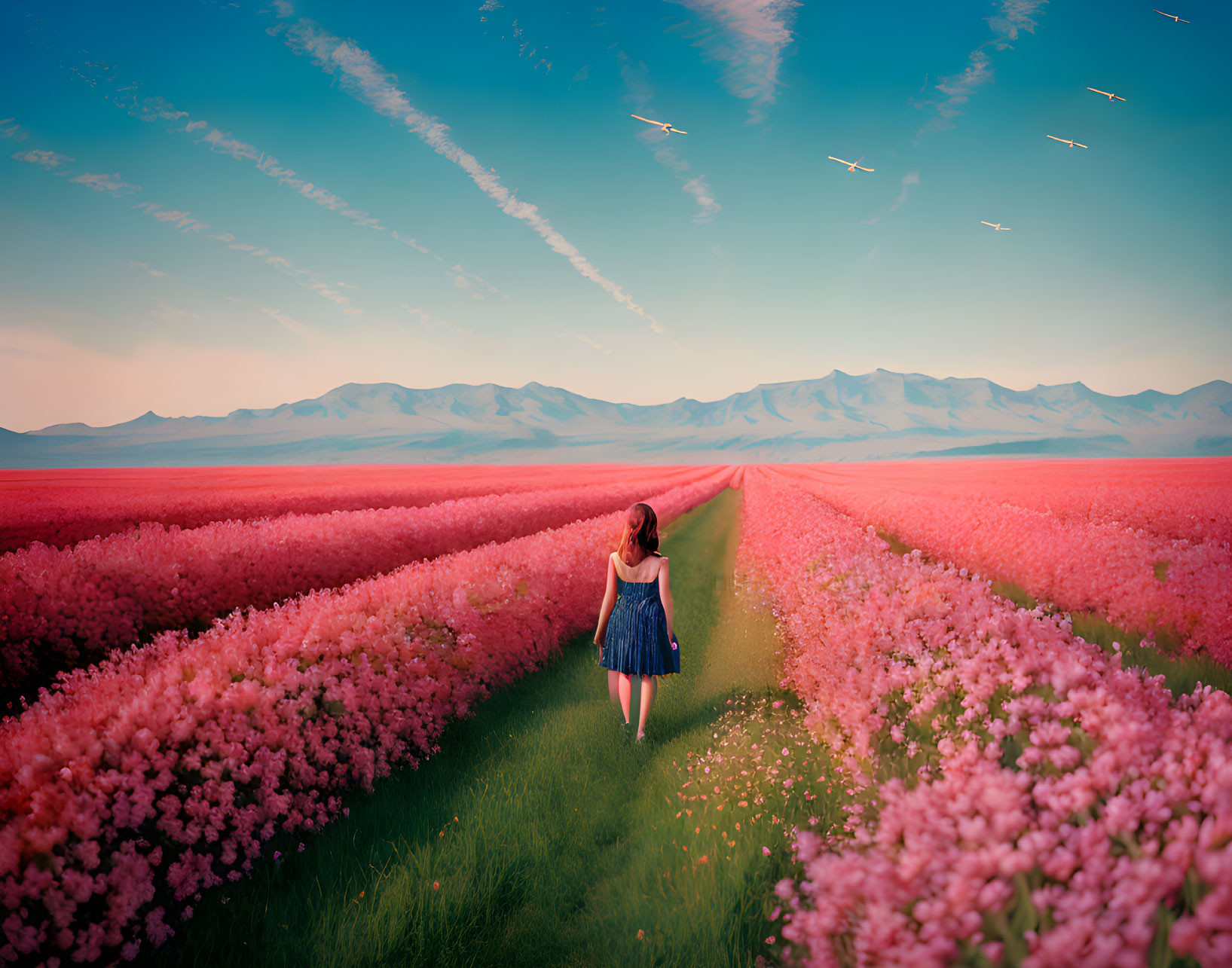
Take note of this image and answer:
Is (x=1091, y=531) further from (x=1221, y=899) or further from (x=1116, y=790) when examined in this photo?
(x=1221, y=899)

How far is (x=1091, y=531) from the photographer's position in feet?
32.7

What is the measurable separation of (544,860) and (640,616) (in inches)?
89.3

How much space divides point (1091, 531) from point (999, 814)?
1157 cm

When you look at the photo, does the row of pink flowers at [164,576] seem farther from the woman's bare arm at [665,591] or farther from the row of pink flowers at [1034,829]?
the row of pink flowers at [1034,829]

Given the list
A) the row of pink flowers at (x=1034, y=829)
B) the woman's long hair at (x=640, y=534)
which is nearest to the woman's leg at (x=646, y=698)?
the woman's long hair at (x=640, y=534)

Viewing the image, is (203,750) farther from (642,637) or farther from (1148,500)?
(1148,500)

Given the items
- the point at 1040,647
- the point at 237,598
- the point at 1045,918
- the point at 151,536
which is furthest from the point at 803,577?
the point at 151,536

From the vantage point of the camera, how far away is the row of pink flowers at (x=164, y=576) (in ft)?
24.2

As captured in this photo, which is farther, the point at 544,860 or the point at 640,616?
the point at 640,616

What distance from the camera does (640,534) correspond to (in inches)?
215

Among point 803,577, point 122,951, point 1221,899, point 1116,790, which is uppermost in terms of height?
point 1221,899

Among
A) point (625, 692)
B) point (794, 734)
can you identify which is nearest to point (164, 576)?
point (625, 692)

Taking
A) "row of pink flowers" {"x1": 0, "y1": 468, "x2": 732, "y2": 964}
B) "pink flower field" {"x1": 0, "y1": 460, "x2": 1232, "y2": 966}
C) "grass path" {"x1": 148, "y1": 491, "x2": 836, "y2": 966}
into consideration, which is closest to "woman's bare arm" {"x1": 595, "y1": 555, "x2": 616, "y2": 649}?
"grass path" {"x1": 148, "y1": 491, "x2": 836, "y2": 966}

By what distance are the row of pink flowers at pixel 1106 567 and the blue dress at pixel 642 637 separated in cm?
698
